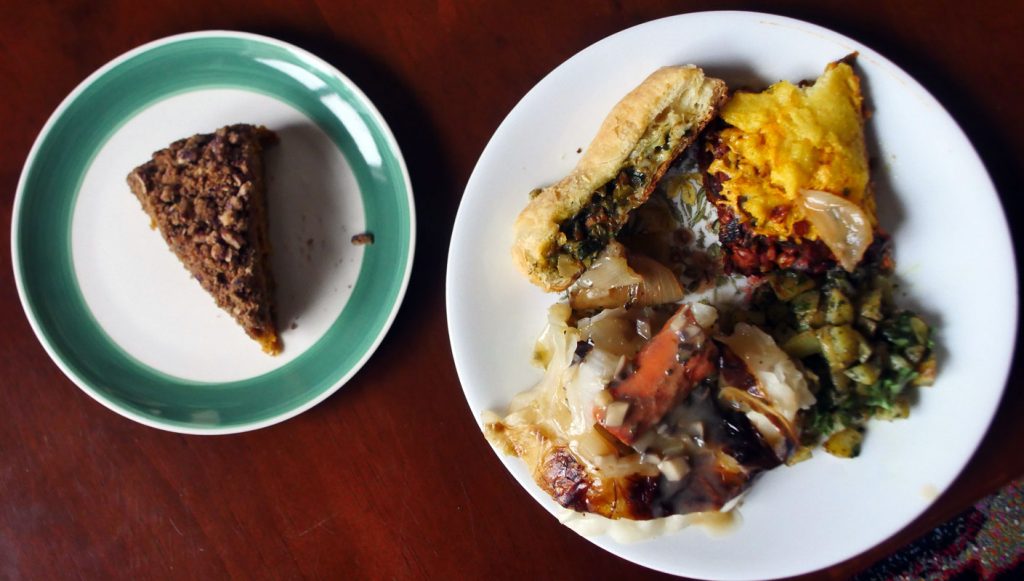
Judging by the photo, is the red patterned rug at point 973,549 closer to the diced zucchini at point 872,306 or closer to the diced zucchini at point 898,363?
the diced zucchini at point 898,363

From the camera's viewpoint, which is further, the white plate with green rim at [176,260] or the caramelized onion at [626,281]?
the white plate with green rim at [176,260]

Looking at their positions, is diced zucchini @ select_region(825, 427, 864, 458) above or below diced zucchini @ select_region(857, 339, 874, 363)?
below

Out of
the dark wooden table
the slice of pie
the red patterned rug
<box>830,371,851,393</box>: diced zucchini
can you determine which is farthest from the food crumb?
the red patterned rug

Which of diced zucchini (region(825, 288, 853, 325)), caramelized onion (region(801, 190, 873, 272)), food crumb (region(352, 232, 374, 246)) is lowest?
diced zucchini (region(825, 288, 853, 325))

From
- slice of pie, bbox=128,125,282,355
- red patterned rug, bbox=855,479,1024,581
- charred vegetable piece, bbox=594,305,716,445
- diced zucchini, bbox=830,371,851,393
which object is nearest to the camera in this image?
charred vegetable piece, bbox=594,305,716,445

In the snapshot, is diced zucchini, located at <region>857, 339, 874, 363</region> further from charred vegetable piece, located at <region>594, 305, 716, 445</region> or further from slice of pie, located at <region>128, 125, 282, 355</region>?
slice of pie, located at <region>128, 125, 282, 355</region>

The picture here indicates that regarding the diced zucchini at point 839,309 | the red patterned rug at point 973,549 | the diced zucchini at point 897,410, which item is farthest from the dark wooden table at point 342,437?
the diced zucchini at point 839,309
